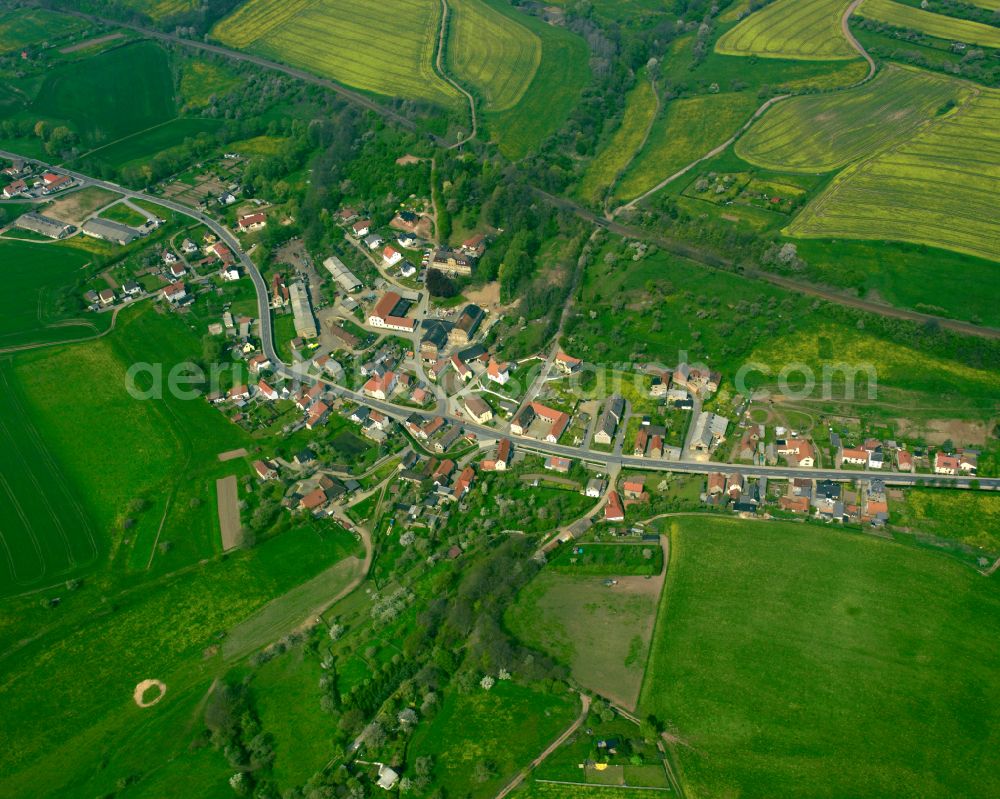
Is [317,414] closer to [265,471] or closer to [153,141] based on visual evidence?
[265,471]

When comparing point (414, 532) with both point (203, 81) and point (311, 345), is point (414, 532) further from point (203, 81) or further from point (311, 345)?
point (203, 81)

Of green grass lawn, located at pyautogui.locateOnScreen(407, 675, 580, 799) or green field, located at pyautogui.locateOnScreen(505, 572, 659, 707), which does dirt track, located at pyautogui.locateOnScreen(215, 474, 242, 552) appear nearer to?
green grass lawn, located at pyautogui.locateOnScreen(407, 675, 580, 799)

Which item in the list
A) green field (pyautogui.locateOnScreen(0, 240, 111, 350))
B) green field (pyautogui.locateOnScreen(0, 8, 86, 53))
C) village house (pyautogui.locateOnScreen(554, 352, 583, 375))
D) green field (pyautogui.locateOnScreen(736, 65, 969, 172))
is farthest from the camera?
green field (pyautogui.locateOnScreen(0, 8, 86, 53))

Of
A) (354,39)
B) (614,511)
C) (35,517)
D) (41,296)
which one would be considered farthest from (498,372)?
(354,39)

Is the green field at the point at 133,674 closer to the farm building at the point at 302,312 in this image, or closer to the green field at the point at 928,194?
the farm building at the point at 302,312

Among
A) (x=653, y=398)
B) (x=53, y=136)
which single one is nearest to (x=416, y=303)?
(x=653, y=398)

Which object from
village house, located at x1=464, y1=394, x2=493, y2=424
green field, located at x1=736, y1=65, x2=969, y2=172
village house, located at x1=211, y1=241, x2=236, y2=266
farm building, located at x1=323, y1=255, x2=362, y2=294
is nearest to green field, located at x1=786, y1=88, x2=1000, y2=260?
green field, located at x1=736, y1=65, x2=969, y2=172

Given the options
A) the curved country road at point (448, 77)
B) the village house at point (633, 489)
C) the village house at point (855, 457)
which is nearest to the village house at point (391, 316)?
the village house at point (633, 489)
